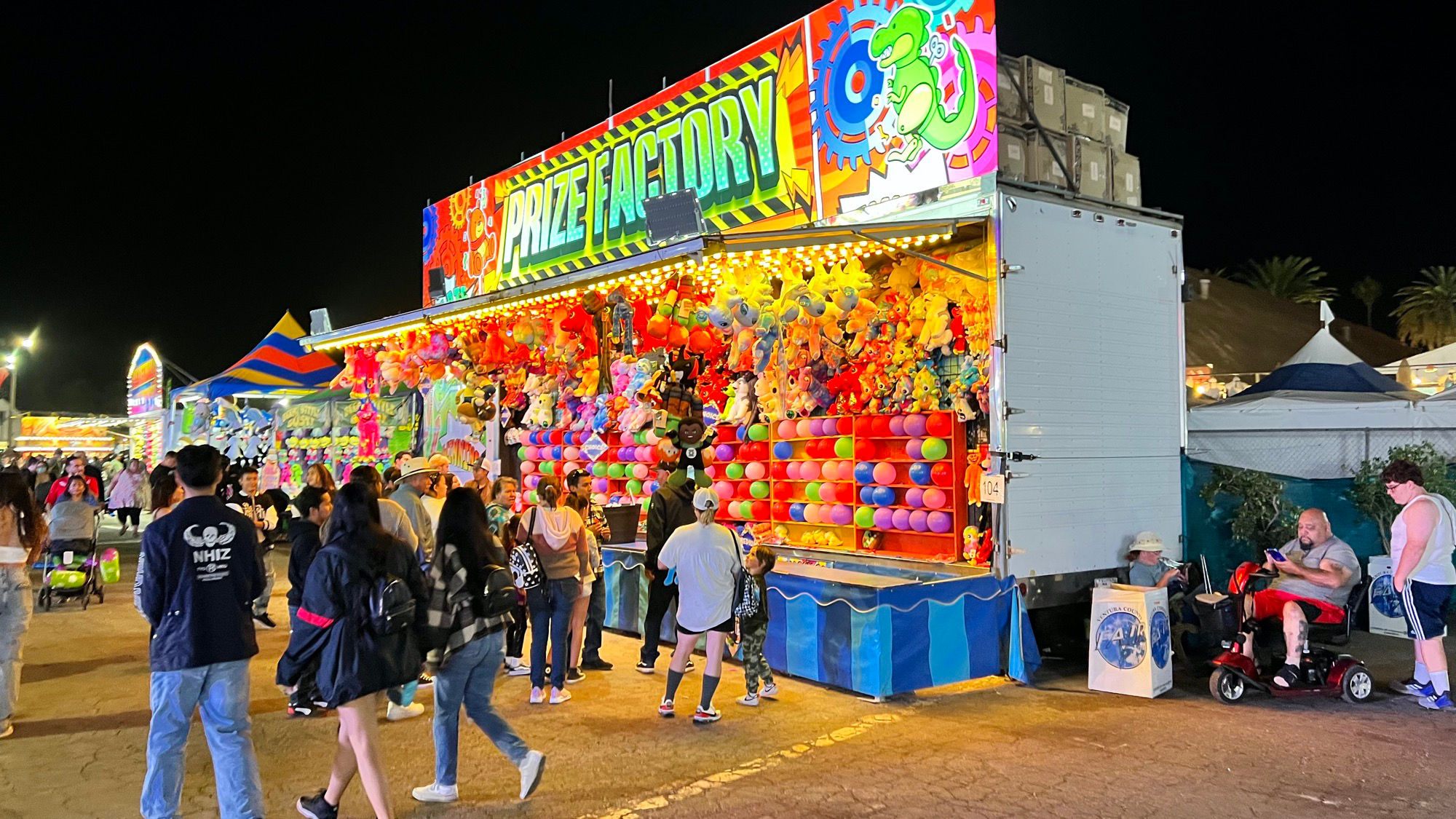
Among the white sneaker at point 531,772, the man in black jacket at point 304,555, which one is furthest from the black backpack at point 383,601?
the white sneaker at point 531,772

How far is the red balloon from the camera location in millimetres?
9398

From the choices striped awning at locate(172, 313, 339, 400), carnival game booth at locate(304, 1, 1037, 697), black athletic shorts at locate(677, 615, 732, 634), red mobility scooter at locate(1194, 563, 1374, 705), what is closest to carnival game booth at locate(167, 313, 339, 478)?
striped awning at locate(172, 313, 339, 400)

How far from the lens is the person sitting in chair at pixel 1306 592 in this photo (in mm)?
7098

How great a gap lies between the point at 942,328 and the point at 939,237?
4.19 feet

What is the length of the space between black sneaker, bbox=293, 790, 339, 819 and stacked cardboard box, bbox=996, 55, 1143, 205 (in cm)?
685

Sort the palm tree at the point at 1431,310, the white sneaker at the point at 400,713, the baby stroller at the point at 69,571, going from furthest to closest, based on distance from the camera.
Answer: the palm tree at the point at 1431,310 → the baby stroller at the point at 69,571 → the white sneaker at the point at 400,713

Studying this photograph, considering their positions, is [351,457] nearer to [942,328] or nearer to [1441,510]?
[942,328]

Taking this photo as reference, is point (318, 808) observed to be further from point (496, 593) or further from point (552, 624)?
point (552, 624)

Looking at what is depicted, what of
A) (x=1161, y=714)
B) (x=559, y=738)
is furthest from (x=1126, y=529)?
(x=559, y=738)

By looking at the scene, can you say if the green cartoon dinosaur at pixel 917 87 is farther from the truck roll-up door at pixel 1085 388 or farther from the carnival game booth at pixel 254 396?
the carnival game booth at pixel 254 396

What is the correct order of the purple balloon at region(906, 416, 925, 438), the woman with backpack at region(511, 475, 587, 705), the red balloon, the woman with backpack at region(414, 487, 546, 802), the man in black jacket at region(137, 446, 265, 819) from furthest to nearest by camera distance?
the purple balloon at region(906, 416, 925, 438)
the red balloon
the woman with backpack at region(511, 475, 587, 705)
the woman with backpack at region(414, 487, 546, 802)
the man in black jacket at region(137, 446, 265, 819)

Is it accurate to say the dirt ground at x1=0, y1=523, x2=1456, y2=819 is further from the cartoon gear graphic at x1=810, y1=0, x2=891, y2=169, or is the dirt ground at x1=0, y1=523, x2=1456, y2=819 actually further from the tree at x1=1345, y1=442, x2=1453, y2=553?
the cartoon gear graphic at x1=810, y1=0, x2=891, y2=169

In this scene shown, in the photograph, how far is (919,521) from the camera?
9508 mm

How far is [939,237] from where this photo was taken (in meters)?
8.08
